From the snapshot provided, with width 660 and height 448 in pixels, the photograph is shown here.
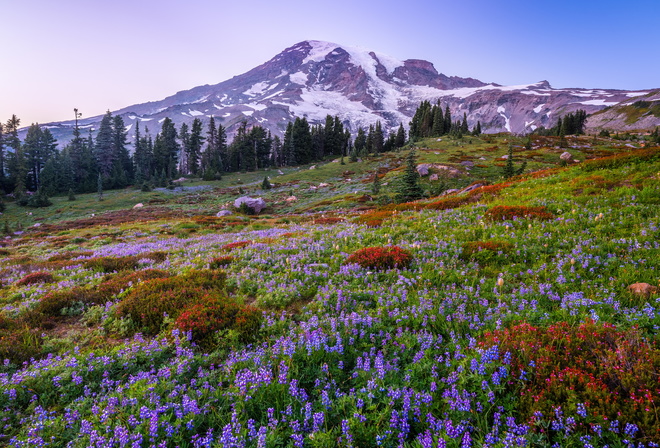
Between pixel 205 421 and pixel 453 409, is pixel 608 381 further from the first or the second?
pixel 205 421

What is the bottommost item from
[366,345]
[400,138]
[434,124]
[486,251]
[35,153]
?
[366,345]

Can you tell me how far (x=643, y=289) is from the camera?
16.5 feet

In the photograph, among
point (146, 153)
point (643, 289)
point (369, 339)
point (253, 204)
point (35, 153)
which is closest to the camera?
point (369, 339)

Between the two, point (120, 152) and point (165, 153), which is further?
point (165, 153)

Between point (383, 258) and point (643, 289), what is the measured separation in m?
5.00

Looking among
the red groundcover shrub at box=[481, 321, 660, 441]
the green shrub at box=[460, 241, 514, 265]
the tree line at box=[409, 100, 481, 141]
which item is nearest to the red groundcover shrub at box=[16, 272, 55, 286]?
the red groundcover shrub at box=[481, 321, 660, 441]

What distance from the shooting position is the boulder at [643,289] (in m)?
4.92

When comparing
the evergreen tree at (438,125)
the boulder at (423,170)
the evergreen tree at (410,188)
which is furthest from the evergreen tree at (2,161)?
the evergreen tree at (438,125)

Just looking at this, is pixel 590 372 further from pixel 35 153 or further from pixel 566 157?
pixel 35 153

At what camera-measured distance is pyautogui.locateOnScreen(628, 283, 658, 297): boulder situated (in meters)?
4.92

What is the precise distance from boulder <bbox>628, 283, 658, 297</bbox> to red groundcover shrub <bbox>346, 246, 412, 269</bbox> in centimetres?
428

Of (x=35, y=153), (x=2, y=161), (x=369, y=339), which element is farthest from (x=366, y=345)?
(x=35, y=153)

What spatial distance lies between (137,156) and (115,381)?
126148mm

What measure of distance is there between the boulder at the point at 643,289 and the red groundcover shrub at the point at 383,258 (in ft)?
14.0
